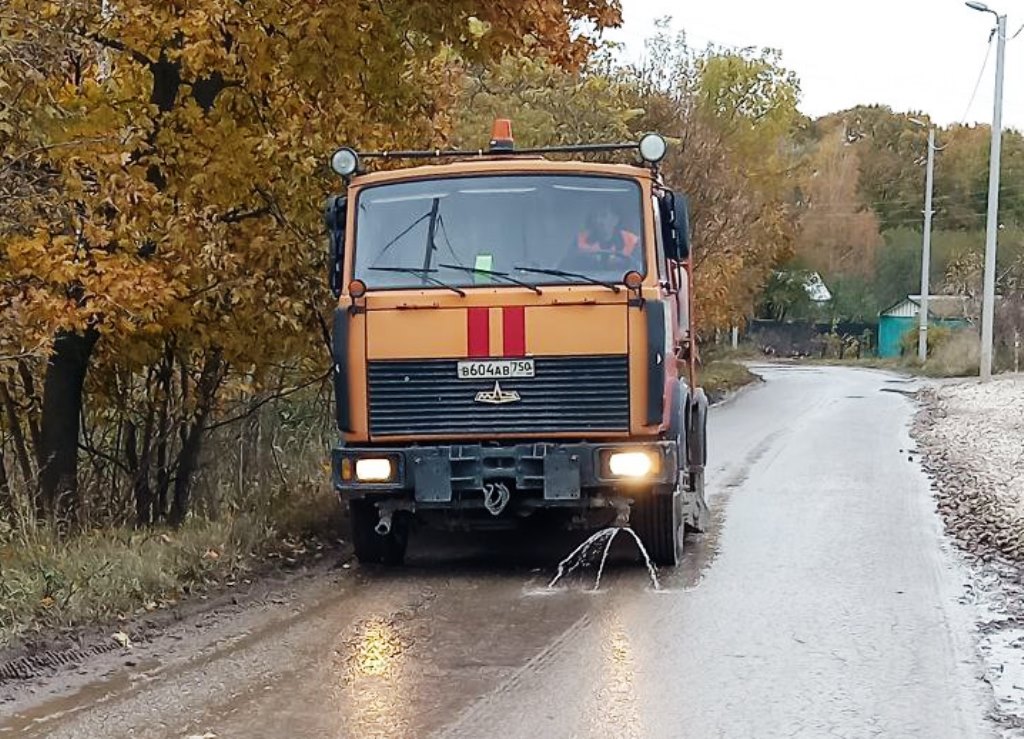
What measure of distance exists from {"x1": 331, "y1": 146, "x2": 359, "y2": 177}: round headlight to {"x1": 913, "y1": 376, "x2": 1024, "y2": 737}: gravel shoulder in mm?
4968

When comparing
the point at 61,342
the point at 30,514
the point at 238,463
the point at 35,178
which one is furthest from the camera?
the point at 238,463

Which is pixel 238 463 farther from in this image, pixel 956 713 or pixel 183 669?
pixel 956 713

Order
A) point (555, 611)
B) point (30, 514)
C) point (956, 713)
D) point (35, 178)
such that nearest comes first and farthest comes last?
point (956, 713)
point (555, 611)
point (35, 178)
point (30, 514)

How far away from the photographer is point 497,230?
29.9ft

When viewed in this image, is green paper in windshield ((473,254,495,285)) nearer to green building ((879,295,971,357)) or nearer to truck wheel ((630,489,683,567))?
truck wheel ((630,489,683,567))

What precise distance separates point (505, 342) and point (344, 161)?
1756 millimetres

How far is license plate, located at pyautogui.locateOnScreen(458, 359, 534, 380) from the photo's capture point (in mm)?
8766

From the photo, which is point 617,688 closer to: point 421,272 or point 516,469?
point 516,469

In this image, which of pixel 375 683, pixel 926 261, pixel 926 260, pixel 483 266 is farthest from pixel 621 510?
pixel 926 260

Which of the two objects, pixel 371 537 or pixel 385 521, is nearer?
pixel 385 521

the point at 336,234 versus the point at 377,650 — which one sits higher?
the point at 336,234

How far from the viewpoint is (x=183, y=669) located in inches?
267

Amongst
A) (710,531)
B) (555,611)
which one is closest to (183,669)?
(555,611)

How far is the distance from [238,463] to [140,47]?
4575 millimetres
